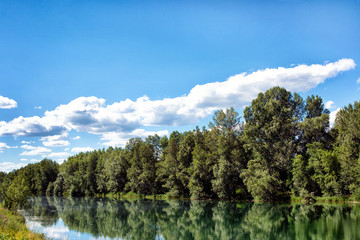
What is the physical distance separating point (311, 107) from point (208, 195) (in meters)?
33.8

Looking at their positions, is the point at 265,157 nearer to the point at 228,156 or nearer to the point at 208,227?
the point at 228,156

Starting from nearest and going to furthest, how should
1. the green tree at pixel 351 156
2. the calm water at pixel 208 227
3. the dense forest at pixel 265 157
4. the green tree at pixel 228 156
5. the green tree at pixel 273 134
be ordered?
the calm water at pixel 208 227 < the green tree at pixel 351 156 < the dense forest at pixel 265 157 < the green tree at pixel 273 134 < the green tree at pixel 228 156

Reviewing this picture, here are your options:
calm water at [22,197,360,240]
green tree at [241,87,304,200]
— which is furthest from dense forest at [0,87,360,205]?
calm water at [22,197,360,240]

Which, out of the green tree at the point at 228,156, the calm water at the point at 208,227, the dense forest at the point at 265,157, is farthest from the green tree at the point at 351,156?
the green tree at the point at 228,156

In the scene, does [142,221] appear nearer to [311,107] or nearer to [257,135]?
[257,135]

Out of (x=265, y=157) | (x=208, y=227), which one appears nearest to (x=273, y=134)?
(x=265, y=157)

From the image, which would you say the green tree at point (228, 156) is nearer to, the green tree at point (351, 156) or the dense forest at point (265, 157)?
the dense forest at point (265, 157)

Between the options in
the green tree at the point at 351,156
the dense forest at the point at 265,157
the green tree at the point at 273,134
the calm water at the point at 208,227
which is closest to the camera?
the calm water at the point at 208,227

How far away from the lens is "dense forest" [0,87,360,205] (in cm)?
5161

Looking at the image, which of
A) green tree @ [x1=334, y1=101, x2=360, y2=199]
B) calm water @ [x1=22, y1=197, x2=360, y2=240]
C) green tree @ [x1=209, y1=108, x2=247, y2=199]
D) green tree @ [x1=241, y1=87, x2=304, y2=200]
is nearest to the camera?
calm water @ [x1=22, y1=197, x2=360, y2=240]

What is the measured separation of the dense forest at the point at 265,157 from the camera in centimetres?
5161

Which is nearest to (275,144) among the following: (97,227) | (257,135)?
(257,135)

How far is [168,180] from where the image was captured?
8125cm

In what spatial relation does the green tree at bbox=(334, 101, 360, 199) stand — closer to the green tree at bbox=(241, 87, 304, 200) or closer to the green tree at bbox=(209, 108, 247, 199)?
the green tree at bbox=(241, 87, 304, 200)
